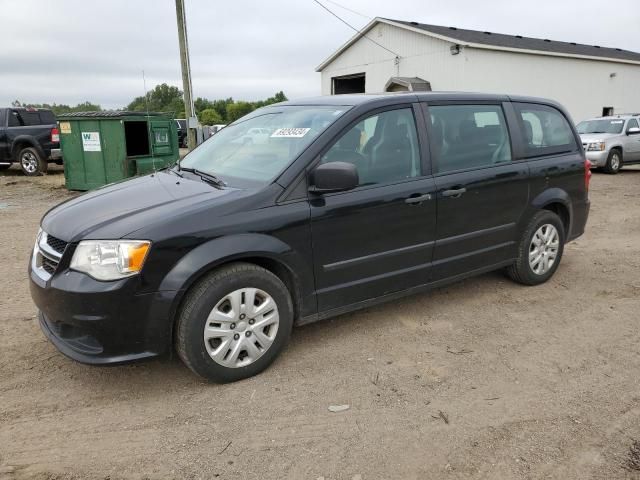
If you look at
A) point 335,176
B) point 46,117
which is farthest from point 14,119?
point 335,176

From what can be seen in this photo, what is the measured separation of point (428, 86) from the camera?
70.3 feet

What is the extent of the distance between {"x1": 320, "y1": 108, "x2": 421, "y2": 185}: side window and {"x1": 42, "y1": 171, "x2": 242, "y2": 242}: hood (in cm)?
84

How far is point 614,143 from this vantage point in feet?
46.8

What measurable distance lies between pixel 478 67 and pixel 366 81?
20.3 ft

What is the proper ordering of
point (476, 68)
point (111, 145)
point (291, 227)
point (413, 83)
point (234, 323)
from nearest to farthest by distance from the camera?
point (234, 323), point (291, 227), point (111, 145), point (476, 68), point (413, 83)

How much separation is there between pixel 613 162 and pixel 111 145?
→ 1288cm

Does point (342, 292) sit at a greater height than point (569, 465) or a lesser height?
greater

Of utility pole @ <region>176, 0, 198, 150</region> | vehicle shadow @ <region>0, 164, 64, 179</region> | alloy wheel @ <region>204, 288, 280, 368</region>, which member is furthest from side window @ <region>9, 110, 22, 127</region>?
alloy wheel @ <region>204, 288, 280, 368</region>

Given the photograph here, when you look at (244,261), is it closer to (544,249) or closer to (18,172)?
(544,249)

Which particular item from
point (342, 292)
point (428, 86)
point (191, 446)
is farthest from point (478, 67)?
point (191, 446)

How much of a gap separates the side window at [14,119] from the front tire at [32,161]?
0.73 meters

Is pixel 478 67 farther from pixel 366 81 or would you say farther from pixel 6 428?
pixel 6 428

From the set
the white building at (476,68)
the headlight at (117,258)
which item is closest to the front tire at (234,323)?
the headlight at (117,258)

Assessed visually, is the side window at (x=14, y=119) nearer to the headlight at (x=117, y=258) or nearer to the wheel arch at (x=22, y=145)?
the wheel arch at (x=22, y=145)
